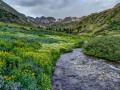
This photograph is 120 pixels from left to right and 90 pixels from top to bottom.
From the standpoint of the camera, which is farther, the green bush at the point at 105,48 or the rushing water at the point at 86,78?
the green bush at the point at 105,48

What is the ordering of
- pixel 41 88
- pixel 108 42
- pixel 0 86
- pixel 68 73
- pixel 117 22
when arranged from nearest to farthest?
pixel 0 86
pixel 41 88
pixel 68 73
pixel 108 42
pixel 117 22

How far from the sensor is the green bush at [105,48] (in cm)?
3378

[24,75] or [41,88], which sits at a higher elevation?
[24,75]

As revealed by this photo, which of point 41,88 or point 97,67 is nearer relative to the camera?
point 41,88

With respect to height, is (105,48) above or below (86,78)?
above

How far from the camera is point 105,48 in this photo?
36.2 metres

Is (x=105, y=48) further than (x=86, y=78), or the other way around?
(x=105, y=48)

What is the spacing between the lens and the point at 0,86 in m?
10.8

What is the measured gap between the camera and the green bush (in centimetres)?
3378

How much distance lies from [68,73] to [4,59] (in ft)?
30.1

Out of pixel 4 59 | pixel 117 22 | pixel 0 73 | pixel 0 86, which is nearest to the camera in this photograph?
pixel 0 86

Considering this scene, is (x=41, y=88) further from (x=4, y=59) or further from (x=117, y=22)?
(x=117, y=22)

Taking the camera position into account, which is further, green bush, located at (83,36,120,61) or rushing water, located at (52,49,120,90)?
green bush, located at (83,36,120,61)

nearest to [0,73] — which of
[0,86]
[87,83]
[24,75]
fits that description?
[24,75]
